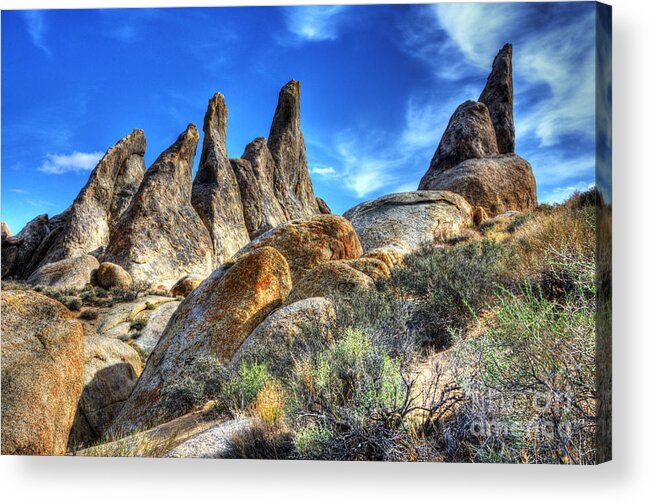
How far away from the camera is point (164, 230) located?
75.4ft

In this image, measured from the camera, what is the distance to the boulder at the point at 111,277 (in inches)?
749

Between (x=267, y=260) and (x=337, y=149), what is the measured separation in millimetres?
1717

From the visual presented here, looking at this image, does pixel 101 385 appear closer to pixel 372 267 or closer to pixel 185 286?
pixel 372 267

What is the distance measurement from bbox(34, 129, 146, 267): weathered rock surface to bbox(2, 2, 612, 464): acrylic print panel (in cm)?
1624

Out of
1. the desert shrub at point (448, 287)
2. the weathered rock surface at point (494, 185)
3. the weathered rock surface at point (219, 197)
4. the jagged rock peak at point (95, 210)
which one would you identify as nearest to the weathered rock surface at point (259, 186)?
the weathered rock surface at point (219, 197)

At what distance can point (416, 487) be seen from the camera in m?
4.79

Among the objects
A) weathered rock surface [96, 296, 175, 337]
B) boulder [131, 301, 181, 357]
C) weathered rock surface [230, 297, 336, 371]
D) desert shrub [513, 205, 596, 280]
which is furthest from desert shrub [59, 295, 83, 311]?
desert shrub [513, 205, 596, 280]

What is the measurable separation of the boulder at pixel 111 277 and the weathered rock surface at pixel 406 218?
1037 cm

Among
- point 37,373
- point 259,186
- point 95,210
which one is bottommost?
point 37,373

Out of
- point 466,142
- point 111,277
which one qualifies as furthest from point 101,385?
point 466,142

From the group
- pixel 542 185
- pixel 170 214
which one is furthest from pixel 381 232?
pixel 170 214

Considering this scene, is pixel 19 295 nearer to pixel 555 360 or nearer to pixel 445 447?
pixel 445 447

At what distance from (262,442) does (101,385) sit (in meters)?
5.06

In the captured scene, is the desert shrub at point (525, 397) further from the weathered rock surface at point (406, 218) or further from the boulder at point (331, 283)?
the weathered rock surface at point (406, 218)
